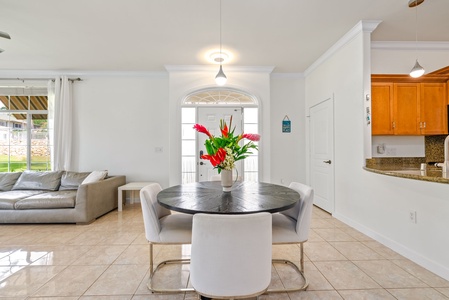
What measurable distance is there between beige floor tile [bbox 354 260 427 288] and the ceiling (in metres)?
2.88

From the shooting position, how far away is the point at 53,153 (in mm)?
4586

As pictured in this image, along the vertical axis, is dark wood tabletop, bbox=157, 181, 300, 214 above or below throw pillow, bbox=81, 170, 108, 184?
above

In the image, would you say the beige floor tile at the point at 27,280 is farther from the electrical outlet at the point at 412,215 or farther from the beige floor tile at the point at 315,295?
the electrical outlet at the point at 412,215

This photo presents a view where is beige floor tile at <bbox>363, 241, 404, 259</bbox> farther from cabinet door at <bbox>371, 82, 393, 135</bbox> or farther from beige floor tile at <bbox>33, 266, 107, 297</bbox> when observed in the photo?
beige floor tile at <bbox>33, 266, 107, 297</bbox>

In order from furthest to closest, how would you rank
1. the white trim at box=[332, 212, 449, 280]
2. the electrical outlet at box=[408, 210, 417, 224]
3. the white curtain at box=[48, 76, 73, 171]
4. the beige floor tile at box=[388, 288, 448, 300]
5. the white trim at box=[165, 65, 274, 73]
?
the white curtain at box=[48, 76, 73, 171]
the white trim at box=[165, 65, 274, 73]
the electrical outlet at box=[408, 210, 417, 224]
the white trim at box=[332, 212, 449, 280]
the beige floor tile at box=[388, 288, 448, 300]

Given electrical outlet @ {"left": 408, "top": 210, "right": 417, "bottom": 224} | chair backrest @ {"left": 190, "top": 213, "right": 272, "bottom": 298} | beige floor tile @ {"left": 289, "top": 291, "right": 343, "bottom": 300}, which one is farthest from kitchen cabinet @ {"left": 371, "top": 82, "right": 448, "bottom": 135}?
chair backrest @ {"left": 190, "top": 213, "right": 272, "bottom": 298}

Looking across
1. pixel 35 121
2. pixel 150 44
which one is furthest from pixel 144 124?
pixel 35 121

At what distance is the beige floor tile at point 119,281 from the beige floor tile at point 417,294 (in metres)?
2.15

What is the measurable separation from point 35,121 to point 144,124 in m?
2.38

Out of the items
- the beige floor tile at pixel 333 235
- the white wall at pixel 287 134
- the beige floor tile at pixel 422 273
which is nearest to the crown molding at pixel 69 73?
the white wall at pixel 287 134

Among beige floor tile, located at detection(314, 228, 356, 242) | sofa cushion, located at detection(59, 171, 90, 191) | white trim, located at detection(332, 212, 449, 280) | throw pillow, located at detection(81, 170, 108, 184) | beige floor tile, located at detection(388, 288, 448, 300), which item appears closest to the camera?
beige floor tile, located at detection(388, 288, 448, 300)

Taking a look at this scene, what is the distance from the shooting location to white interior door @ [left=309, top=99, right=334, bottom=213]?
3.79 meters

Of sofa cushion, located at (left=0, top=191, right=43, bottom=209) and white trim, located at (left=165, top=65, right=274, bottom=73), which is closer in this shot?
sofa cushion, located at (left=0, top=191, right=43, bottom=209)

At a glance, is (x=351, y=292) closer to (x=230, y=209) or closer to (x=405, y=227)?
(x=405, y=227)
